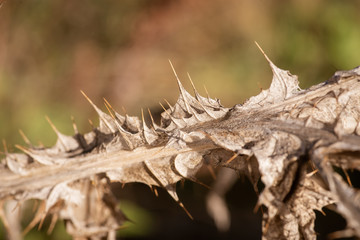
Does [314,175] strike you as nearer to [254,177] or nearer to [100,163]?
[254,177]

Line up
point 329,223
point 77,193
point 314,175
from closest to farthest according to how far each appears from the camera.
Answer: point 314,175
point 77,193
point 329,223

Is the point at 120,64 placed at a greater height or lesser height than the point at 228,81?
greater

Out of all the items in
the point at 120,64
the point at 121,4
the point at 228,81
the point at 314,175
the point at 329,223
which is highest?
the point at 121,4

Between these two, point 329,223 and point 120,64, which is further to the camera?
point 120,64

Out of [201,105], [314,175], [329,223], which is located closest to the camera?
[314,175]

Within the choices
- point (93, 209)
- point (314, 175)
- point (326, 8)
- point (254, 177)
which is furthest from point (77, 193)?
point (326, 8)

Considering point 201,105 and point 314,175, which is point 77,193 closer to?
point 201,105
